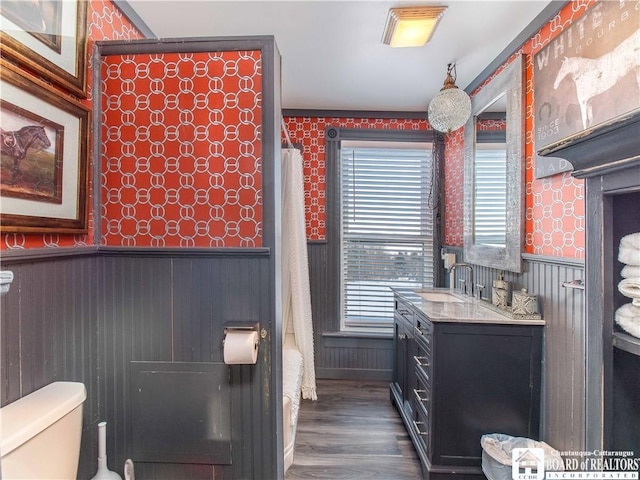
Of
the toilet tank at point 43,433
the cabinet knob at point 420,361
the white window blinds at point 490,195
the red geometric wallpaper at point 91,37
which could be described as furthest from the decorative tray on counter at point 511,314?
the red geometric wallpaper at point 91,37

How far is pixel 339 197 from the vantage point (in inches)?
129

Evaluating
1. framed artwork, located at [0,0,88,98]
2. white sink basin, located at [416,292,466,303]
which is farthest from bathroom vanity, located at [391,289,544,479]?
framed artwork, located at [0,0,88,98]

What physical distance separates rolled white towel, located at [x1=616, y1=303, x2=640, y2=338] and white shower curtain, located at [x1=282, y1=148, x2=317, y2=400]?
2094 mm

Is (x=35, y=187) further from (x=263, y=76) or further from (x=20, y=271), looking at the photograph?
(x=263, y=76)

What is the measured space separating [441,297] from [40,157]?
2504mm

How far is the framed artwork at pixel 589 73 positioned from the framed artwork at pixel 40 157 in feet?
5.86

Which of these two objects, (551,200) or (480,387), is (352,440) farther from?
(551,200)

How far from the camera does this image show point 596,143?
697 mm

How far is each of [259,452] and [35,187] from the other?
1.24 metres

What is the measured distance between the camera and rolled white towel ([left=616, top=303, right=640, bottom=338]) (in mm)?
719

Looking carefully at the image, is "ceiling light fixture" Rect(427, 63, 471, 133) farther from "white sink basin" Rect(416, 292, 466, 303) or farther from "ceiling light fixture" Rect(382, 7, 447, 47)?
"white sink basin" Rect(416, 292, 466, 303)

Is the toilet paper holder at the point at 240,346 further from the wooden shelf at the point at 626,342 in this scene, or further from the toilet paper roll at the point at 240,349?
the wooden shelf at the point at 626,342

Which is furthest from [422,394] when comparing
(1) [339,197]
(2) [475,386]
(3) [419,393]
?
(1) [339,197]

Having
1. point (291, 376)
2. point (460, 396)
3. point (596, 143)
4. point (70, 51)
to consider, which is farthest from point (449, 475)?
point (70, 51)
